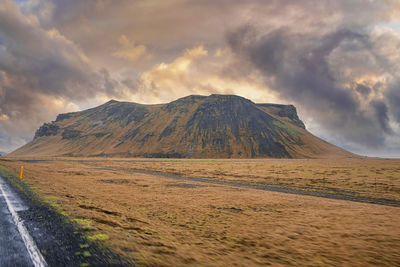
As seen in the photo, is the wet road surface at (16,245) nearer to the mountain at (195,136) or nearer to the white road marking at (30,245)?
the white road marking at (30,245)

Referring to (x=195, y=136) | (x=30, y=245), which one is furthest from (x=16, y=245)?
(x=195, y=136)

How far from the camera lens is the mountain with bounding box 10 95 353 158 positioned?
412 ft

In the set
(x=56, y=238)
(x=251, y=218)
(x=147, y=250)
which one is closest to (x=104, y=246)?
(x=147, y=250)

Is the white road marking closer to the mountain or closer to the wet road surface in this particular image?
the wet road surface

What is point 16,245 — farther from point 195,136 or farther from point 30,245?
point 195,136

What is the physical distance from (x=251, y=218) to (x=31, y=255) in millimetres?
8161

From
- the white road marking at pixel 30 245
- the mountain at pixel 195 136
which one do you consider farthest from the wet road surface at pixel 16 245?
the mountain at pixel 195 136

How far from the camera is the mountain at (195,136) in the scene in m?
126

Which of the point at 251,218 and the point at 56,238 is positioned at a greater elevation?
the point at 56,238

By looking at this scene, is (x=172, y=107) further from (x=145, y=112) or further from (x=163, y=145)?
(x=163, y=145)

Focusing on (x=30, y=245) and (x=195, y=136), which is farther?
(x=195, y=136)

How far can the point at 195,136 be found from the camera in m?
136

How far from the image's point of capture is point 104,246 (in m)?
5.34

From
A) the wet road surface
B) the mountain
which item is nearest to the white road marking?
the wet road surface
